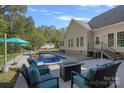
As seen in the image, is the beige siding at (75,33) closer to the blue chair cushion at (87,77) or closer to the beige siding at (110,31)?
the beige siding at (110,31)

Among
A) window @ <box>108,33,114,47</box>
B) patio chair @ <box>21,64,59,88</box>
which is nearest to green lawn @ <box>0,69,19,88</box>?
patio chair @ <box>21,64,59,88</box>

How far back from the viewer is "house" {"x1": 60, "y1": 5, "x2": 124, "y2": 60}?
53.4 feet

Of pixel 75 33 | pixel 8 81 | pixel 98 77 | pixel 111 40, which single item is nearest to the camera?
pixel 98 77

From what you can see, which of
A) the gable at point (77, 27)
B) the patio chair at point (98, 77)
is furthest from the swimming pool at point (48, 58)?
the patio chair at point (98, 77)

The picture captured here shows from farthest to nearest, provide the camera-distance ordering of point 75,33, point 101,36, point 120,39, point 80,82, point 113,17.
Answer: point 75,33, point 101,36, point 113,17, point 120,39, point 80,82

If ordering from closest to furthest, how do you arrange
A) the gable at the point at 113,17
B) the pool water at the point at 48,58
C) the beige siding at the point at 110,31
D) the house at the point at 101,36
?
the pool water at the point at 48,58, the beige siding at the point at 110,31, the house at the point at 101,36, the gable at the point at 113,17

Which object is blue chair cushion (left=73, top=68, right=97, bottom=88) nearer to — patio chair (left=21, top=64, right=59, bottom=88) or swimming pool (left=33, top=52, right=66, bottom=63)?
patio chair (left=21, top=64, right=59, bottom=88)

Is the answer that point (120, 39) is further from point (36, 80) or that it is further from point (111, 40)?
point (36, 80)

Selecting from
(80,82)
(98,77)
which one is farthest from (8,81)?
(98,77)

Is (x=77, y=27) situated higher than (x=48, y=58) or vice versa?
(x=77, y=27)

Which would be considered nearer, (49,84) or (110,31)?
(49,84)

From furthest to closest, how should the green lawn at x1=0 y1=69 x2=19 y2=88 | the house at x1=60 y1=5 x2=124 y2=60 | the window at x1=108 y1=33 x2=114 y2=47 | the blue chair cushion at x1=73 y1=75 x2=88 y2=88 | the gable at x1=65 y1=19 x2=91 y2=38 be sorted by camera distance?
1. the gable at x1=65 y1=19 x2=91 y2=38
2. the window at x1=108 y1=33 x2=114 y2=47
3. the house at x1=60 y1=5 x2=124 y2=60
4. the green lawn at x1=0 y1=69 x2=19 y2=88
5. the blue chair cushion at x1=73 y1=75 x2=88 y2=88

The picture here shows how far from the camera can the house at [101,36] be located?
1627 cm

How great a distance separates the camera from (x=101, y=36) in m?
19.0
